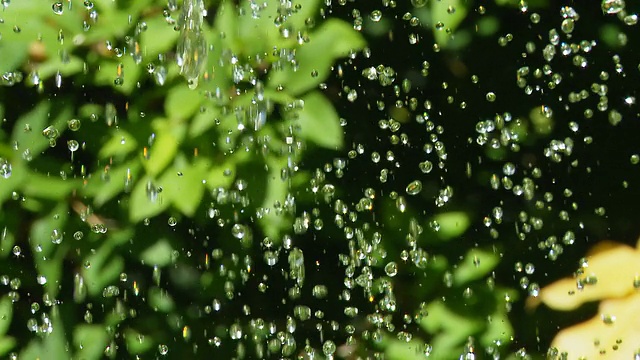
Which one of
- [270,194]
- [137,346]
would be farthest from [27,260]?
[270,194]

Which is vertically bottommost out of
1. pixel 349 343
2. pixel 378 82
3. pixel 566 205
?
pixel 349 343

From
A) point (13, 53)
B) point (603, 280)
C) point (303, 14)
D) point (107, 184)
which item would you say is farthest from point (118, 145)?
point (603, 280)

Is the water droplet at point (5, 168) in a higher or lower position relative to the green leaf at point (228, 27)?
lower

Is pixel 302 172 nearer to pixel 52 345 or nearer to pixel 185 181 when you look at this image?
pixel 185 181

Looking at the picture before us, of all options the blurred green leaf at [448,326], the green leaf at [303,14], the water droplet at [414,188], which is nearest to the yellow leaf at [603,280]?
the blurred green leaf at [448,326]

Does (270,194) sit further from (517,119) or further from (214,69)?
(517,119)

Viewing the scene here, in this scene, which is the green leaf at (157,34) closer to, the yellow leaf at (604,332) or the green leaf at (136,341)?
the green leaf at (136,341)
